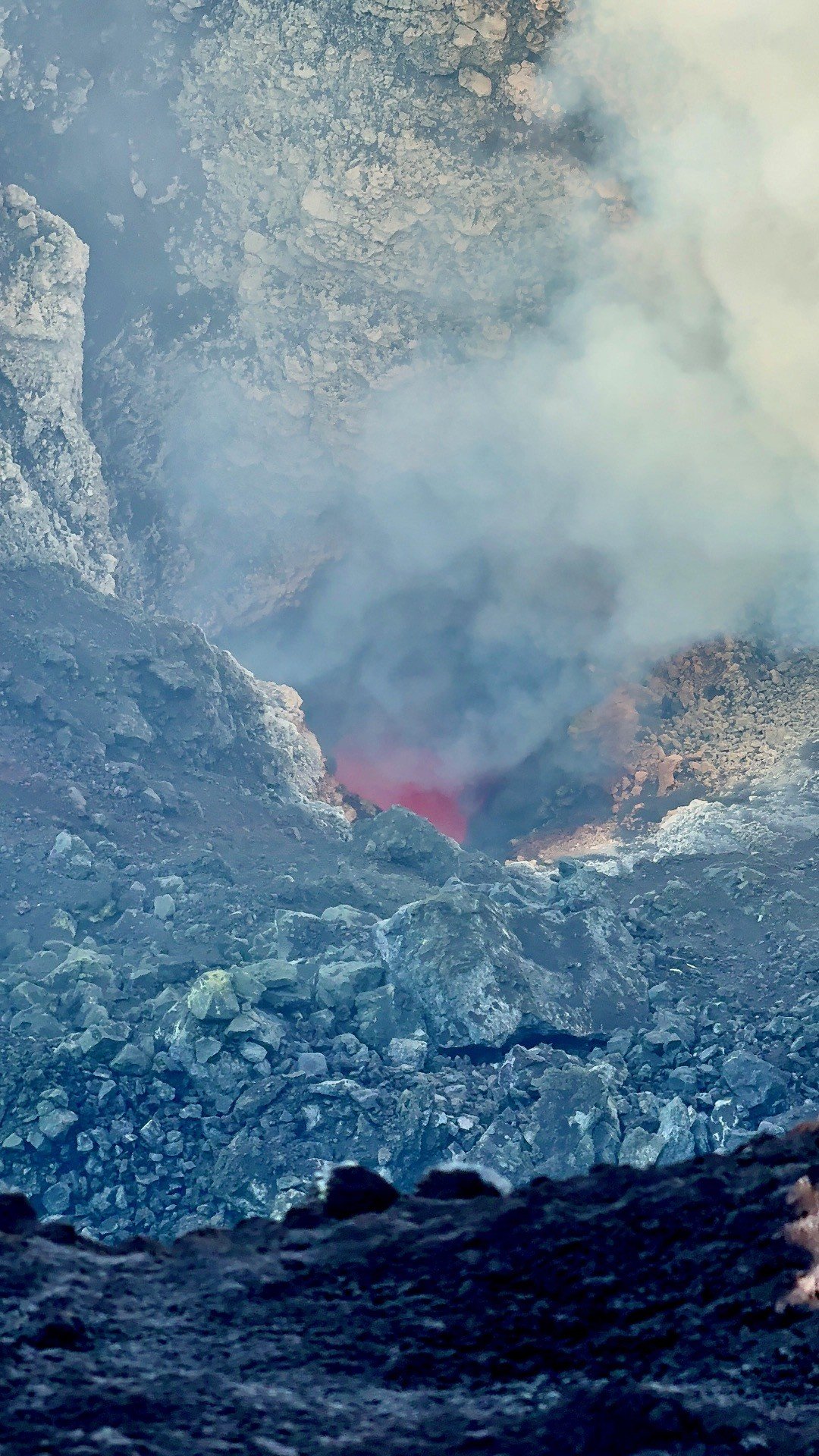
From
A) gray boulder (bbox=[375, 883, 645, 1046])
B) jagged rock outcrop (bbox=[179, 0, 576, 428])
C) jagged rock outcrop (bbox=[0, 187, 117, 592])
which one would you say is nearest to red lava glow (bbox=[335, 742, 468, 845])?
jagged rock outcrop (bbox=[0, 187, 117, 592])

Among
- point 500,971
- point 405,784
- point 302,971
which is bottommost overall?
point 302,971

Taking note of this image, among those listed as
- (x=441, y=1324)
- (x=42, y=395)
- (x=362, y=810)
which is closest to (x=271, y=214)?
(x=42, y=395)

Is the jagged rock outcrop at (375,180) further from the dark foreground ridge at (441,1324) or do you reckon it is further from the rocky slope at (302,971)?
the dark foreground ridge at (441,1324)

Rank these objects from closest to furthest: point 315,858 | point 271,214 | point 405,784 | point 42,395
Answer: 1. point 315,858
2. point 42,395
3. point 271,214
4. point 405,784

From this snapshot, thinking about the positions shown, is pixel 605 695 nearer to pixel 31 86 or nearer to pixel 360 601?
pixel 360 601

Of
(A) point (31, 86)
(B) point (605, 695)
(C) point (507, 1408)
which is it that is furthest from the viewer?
(B) point (605, 695)

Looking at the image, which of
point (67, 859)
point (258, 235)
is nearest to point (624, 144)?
point (258, 235)

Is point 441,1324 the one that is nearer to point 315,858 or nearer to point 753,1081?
point 753,1081
